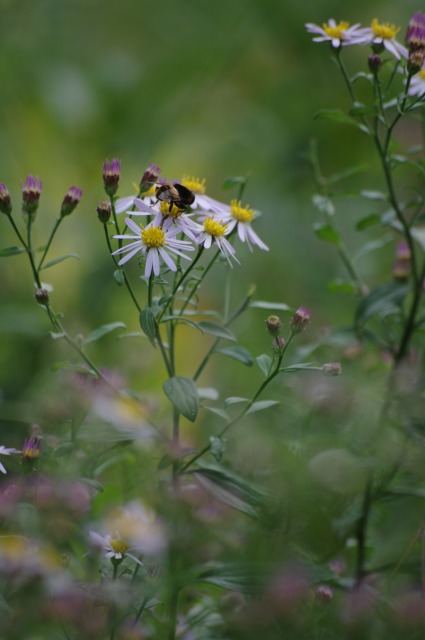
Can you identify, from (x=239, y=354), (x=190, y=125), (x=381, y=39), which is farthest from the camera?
(x=190, y=125)

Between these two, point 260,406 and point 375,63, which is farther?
point 375,63

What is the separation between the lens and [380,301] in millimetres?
838

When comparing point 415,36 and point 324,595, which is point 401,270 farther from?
point 324,595

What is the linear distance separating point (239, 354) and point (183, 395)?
0.25ft

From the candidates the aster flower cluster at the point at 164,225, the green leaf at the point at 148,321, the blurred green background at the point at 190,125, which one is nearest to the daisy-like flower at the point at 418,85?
the aster flower cluster at the point at 164,225

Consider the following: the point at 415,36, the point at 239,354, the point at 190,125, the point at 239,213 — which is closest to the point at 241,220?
the point at 239,213

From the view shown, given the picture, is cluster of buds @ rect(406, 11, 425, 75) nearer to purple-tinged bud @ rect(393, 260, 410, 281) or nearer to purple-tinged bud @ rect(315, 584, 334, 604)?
purple-tinged bud @ rect(393, 260, 410, 281)

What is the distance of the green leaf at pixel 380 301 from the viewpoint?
32.7 inches

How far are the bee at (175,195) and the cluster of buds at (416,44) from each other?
224 millimetres

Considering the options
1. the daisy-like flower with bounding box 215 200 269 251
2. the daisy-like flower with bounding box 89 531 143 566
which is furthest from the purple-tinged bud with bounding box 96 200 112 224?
the daisy-like flower with bounding box 89 531 143 566

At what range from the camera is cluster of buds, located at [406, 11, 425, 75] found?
715mm

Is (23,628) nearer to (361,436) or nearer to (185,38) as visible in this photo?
(361,436)

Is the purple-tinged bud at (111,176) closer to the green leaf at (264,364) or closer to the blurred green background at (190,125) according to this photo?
the green leaf at (264,364)

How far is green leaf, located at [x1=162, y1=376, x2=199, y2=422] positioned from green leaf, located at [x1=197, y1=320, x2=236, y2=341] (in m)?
0.06
